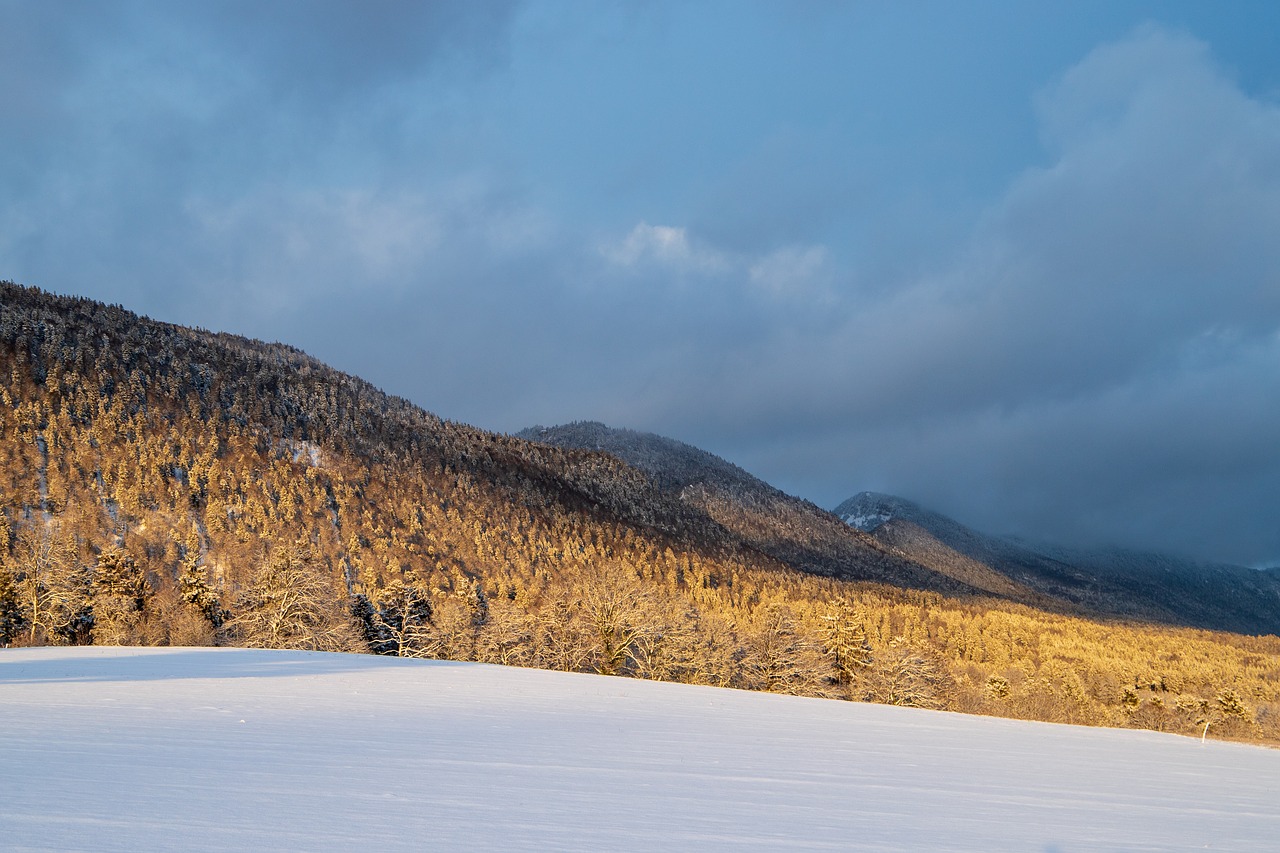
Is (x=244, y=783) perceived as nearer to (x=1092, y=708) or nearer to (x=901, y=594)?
(x=1092, y=708)

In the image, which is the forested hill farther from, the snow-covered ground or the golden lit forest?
the snow-covered ground

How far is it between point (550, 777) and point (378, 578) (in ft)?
442

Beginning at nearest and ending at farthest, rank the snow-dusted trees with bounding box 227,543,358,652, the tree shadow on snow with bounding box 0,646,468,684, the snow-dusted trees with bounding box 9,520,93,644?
the tree shadow on snow with bounding box 0,646,468,684
the snow-dusted trees with bounding box 227,543,358,652
the snow-dusted trees with bounding box 9,520,93,644

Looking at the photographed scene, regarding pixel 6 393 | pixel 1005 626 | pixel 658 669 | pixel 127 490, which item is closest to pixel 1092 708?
pixel 658 669

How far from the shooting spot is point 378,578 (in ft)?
438

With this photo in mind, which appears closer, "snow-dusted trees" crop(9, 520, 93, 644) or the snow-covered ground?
the snow-covered ground

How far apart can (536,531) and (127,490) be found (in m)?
84.2

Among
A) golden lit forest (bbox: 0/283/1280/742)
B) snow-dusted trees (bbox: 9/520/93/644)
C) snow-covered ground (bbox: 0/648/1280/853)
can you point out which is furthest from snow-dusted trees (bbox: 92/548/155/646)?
snow-covered ground (bbox: 0/648/1280/853)

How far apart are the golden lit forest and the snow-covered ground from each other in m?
31.3

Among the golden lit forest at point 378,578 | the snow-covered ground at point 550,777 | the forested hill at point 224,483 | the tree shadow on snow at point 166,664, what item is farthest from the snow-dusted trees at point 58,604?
the snow-covered ground at point 550,777

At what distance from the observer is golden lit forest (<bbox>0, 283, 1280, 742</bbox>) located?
52.0 m

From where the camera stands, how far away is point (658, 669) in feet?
166

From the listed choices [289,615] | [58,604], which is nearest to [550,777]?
[289,615]

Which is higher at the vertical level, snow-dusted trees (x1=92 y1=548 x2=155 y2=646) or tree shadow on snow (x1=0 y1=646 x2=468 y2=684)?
tree shadow on snow (x1=0 y1=646 x2=468 y2=684)
